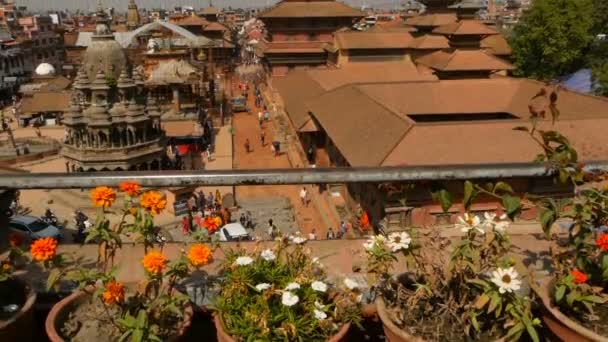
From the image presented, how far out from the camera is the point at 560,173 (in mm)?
2719

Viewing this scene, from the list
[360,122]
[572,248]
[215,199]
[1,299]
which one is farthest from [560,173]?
[215,199]

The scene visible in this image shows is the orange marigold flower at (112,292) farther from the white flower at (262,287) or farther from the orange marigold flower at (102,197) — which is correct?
the white flower at (262,287)

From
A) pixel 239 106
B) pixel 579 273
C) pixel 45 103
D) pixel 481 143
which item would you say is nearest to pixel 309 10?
pixel 239 106

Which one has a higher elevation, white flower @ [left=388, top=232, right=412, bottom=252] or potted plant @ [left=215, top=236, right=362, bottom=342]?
white flower @ [left=388, top=232, right=412, bottom=252]

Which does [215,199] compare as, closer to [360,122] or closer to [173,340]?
[360,122]

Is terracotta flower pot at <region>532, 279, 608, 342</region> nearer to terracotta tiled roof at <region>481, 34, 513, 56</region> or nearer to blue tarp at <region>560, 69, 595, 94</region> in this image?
blue tarp at <region>560, 69, 595, 94</region>

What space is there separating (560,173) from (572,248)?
1.35ft

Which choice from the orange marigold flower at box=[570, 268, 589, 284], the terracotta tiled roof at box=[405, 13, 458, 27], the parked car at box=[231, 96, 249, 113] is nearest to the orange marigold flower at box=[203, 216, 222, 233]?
the orange marigold flower at box=[570, 268, 589, 284]

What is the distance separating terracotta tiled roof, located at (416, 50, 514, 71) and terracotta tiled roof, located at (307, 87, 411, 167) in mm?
9315

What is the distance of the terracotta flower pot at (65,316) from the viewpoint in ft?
7.38

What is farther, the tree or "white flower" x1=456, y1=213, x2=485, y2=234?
the tree

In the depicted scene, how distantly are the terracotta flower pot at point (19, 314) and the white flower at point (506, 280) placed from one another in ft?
6.88

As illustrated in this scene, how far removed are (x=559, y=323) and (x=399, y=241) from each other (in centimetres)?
77

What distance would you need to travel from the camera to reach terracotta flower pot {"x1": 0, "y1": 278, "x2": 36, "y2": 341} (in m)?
2.28
